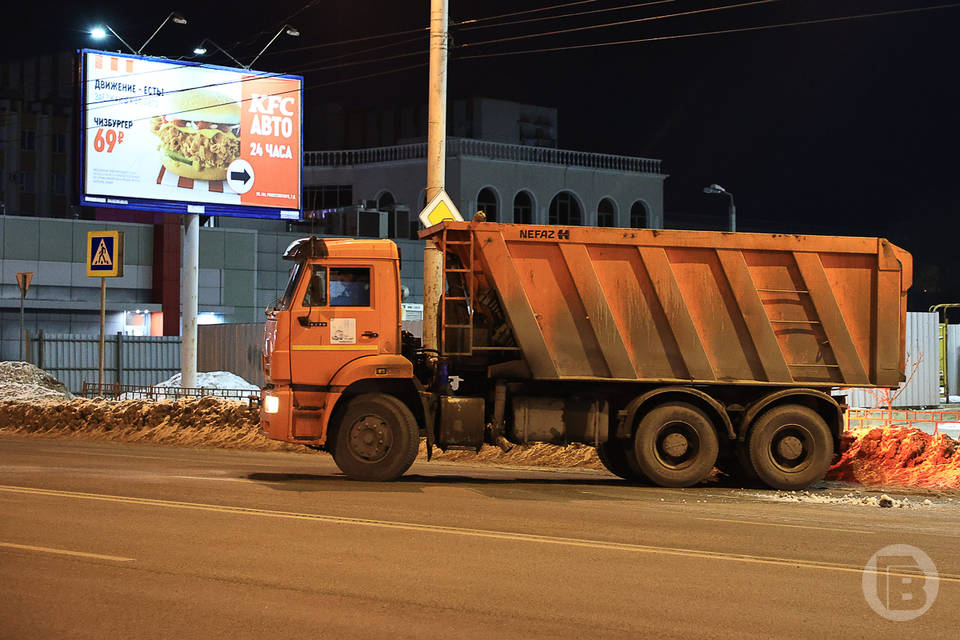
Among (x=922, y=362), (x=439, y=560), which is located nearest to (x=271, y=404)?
(x=439, y=560)

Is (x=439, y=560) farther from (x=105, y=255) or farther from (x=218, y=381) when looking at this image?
(x=218, y=381)

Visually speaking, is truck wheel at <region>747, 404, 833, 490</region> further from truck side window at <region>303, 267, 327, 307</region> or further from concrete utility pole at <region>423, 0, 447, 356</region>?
truck side window at <region>303, 267, 327, 307</region>

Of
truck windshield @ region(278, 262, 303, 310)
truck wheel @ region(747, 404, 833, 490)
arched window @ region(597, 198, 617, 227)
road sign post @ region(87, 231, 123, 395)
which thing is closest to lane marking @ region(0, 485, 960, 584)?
truck windshield @ region(278, 262, 303, 310)

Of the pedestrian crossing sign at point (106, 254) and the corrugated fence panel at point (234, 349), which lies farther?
the corrugated fence panel at point (234, 349)

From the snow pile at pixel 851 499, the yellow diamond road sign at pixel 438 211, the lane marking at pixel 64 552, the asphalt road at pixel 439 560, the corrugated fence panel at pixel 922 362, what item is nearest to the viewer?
the asphalt road at pixel 439 560

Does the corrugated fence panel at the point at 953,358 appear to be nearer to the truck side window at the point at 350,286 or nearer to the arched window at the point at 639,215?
the arched window at the point at 639,215

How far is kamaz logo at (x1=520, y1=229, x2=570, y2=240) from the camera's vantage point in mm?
14828

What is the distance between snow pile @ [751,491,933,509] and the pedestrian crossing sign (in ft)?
55.5

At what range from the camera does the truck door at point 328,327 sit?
14.6m

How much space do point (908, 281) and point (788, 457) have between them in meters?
2.78

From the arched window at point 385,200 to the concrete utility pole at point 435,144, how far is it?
3912 centimetres

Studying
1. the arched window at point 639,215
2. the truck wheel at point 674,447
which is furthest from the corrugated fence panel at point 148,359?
the arched window at point 639,215

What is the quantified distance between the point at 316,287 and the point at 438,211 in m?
3.65

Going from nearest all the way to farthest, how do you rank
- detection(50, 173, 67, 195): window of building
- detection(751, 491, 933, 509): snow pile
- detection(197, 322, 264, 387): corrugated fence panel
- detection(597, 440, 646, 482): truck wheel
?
1. detection(751, 491, 933, 509): snow pile
2. detection(597, 440, 646, 482): truck wheel
3. detection(197, 322, 264, 387): corrugated fence panel
4. detection(50, 173, 67, 195): window of building
